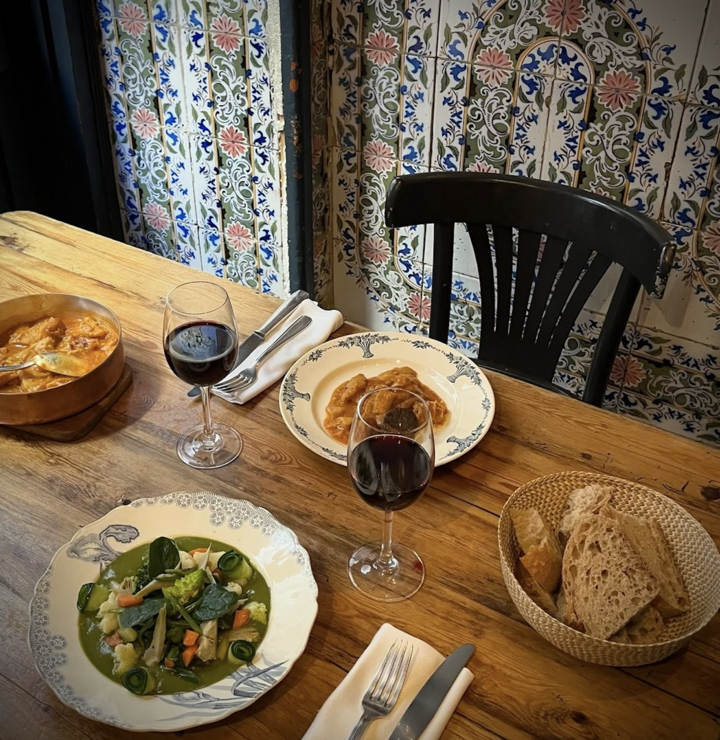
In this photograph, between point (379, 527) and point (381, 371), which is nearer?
point (379, 527)

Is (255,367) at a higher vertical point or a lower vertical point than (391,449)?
lower

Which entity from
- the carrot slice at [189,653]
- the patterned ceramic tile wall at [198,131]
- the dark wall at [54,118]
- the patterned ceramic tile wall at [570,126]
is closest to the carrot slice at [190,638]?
the carrot slice at [189,653]

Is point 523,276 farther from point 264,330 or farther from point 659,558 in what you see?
point 659,558

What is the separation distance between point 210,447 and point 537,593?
20.6 inches

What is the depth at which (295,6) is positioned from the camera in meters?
2.04

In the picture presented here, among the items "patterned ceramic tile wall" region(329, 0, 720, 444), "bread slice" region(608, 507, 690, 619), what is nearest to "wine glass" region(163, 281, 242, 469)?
"bread slice" region(608, 507, 690, 619)

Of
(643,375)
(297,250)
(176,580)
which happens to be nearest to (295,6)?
(297,250)

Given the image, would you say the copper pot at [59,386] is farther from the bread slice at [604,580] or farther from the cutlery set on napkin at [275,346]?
the bread slice at [604,580]

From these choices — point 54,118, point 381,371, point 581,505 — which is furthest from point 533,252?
point 54,118

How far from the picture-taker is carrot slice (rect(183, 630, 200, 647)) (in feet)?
2.82

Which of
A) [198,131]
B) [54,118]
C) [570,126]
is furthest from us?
[54,118]

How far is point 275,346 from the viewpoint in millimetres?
1347

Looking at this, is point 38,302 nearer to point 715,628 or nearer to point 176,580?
point 176,580

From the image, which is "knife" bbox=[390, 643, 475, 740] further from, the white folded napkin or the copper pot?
the copper pot
